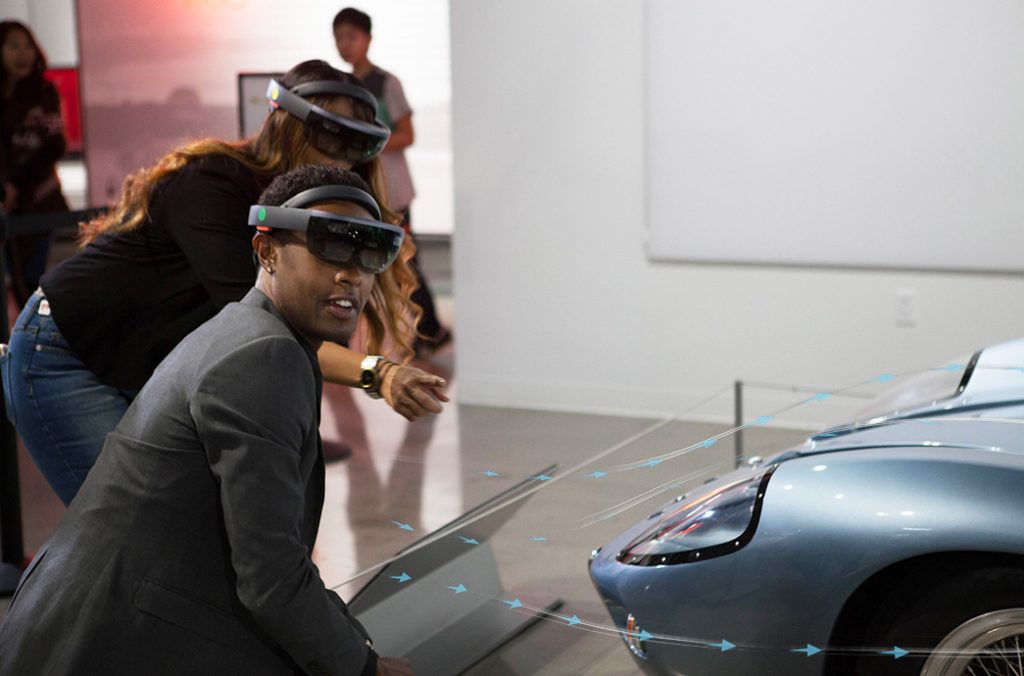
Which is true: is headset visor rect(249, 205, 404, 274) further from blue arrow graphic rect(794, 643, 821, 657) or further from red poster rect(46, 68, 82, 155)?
red poster rect(46, 68, 82, 155)

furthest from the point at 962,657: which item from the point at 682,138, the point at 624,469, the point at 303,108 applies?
the point at 682,138

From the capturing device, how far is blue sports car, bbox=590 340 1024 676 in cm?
180

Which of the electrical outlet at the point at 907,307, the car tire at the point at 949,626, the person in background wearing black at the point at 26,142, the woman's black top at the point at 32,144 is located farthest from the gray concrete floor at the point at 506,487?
the woman's black top at the point at 32,144

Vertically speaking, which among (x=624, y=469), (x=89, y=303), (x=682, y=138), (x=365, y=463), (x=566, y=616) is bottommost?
(x=365, y=463)

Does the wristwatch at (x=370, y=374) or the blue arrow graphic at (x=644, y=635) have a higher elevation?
the wristwatch at (x=370, y=374)

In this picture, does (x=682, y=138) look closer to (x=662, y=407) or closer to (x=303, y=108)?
(x=662, y=407)

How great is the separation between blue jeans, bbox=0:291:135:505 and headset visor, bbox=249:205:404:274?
91cm

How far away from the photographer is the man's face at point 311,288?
1.74 meters

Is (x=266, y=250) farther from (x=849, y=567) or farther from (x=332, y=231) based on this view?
Answer: (x=849, y=567)

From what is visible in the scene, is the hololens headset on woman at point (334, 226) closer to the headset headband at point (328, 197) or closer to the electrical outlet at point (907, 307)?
the headset headband at point (328, 197)

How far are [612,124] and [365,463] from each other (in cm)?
184

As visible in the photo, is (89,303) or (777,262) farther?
(777,262)

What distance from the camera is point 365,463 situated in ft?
16.1

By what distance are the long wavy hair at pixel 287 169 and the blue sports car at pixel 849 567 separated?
69cm
